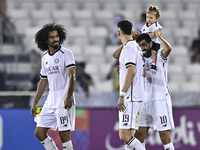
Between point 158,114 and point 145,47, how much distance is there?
98cm

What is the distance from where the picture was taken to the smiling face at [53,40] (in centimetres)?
583

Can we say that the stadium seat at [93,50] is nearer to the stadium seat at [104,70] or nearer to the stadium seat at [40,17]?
the stadium seat at [104,70]

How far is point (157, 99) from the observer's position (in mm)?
5895

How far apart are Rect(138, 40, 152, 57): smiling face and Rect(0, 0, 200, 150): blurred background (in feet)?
6.38

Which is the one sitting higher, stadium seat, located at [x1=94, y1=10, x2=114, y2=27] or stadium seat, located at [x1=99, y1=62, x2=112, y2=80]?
stadium seat, located at [x1=94, y1=10, x2=114, y2=27]

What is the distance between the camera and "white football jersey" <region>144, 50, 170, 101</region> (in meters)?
5.89

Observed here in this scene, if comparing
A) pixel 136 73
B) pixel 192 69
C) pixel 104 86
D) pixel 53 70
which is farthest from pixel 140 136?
pixel 192 69

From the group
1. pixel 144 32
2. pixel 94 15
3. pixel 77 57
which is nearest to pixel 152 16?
pixel 144 32

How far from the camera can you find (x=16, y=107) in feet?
25.0

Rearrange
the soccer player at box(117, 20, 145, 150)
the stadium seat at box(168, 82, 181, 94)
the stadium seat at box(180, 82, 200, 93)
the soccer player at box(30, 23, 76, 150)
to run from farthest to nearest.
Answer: the stadium seat at box(180, 82, 200, 93) → the stadium seat at box(168, 82, 181, 94) → the soccer player at box(30, 23, 76, 150) → the soccer player at box(117, 20, 145, 150)

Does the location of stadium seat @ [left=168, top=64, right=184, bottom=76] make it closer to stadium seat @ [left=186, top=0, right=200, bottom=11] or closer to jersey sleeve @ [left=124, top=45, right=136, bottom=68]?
stadium seat @ [left=186, top=0, right=200, bottom=11]

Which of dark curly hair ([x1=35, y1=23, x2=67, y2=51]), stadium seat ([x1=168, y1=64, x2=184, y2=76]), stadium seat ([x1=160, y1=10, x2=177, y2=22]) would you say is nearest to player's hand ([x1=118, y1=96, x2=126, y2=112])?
dark curly hair ([x1=35, y1=23, x2=67, y2=51])

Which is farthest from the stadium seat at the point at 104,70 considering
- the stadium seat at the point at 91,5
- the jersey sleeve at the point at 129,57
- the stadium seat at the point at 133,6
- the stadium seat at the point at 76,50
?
the jersey sleeve at the point at 129,57

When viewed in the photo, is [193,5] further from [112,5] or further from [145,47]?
[145,47]
